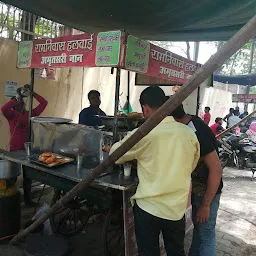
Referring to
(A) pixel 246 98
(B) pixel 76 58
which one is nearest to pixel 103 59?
(B) pixel 76 58

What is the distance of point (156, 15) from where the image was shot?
379 centimetres

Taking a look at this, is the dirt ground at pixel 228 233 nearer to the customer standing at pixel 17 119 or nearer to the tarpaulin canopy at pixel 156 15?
the customer standing at pixel 17 119

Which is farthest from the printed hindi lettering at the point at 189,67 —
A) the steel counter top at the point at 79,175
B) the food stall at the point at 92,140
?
the steel counter top at the point at 79,175

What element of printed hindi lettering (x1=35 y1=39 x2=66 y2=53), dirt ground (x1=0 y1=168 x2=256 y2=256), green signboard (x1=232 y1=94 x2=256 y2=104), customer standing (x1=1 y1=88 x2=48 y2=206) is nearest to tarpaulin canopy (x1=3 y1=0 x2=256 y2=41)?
printed hindi lettering (x1=35 y1=39 x2=66 y2=53)

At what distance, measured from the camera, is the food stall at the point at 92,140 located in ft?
8.41

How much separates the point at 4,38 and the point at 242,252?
4.47 meters

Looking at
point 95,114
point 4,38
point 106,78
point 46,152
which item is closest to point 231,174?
point 106,78

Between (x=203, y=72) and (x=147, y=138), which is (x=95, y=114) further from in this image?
(x=203, y=72)

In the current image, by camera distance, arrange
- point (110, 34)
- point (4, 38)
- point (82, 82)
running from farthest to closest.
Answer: point (82, 82) → point (4, 38) → point (110, 34)

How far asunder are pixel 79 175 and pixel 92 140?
406mm

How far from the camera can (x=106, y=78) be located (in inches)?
275

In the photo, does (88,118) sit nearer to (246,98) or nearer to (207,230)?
(207,230)

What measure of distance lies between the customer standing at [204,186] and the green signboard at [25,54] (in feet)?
6.69

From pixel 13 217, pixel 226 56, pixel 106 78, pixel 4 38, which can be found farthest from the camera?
pixel 106 78
